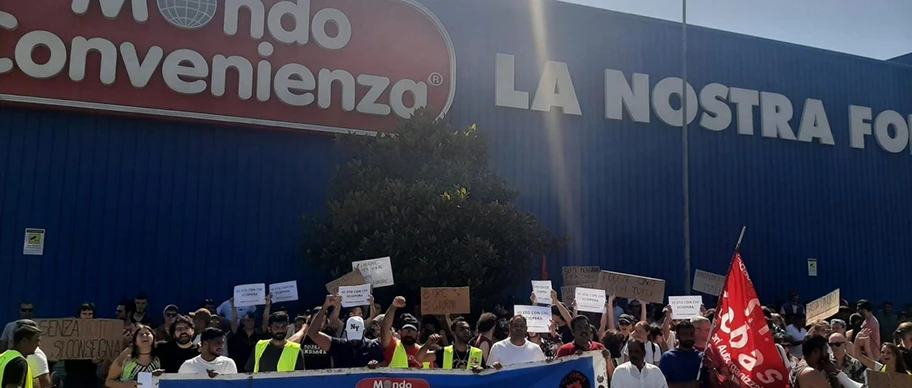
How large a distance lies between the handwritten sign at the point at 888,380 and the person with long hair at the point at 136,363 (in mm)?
6237

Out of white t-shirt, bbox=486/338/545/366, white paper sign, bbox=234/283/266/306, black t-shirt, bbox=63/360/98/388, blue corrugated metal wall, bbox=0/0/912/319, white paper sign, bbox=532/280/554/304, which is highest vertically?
blue corrugated metal wall, bbox=0/0/912/319

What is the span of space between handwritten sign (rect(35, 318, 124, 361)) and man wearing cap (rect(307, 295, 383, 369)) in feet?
7.13

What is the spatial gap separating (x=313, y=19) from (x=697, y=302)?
9.84 meters

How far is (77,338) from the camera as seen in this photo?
27.1 ft

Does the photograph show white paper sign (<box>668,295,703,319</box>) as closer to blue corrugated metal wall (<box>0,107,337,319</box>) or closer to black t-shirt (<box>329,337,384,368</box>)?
black t-shirt (<box>329,337,384,368</box>)

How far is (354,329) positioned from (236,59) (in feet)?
29.7

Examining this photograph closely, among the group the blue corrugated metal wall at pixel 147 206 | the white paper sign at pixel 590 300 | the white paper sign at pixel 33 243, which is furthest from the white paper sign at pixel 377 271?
the white paper sign at pixel 33 243

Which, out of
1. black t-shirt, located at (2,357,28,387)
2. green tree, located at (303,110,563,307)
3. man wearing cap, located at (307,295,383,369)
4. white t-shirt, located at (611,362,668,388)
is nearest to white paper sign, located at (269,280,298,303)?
green tree, located at (303,110,563,307)

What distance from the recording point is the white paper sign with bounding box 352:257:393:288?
37.1ft

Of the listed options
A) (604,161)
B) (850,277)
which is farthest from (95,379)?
(850,277)

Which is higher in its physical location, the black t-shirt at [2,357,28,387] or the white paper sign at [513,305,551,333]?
the white paper sign at [513,305,551,333]

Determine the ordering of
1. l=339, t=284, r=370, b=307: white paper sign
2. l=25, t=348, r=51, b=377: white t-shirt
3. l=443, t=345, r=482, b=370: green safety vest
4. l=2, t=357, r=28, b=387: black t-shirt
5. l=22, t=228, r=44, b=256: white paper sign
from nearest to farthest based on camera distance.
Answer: l=2, t=357, r=28, b=387: black t-shirt, l=25, t=348, r=51, b=377: white t-shirt, l=443, t=345, r=482, b=370: green safety vest, l=339, t=284, r=370, b=307: white paper sign, l=22, t=228, r=44, b=256: white paper sign

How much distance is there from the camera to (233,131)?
1583cm

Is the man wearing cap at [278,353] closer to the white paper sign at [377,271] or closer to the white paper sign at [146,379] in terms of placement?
the white paper sign at [146,379]
